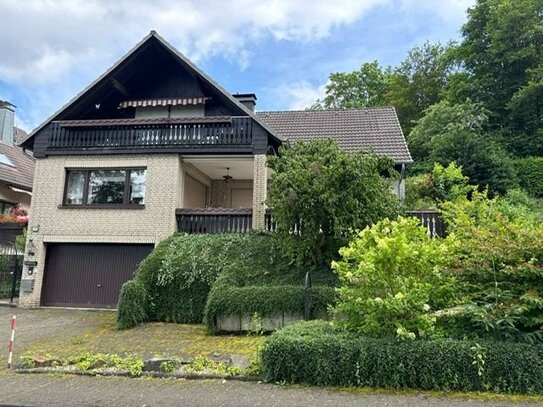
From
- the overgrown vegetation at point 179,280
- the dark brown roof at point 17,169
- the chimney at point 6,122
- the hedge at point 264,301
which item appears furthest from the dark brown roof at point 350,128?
the chimney at point 6,122

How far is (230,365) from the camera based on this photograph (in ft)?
26.1

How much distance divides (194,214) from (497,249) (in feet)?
34.0

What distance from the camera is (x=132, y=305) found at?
39.5 ft

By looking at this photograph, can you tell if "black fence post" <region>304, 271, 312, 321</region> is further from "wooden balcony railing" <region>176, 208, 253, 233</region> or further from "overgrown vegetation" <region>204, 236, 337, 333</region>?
"wooden balcony railing" <region>176, 208, 253, 233</region>

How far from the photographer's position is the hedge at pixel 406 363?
6.59m

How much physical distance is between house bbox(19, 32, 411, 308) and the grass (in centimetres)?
444

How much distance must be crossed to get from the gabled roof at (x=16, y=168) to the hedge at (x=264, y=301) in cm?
1721

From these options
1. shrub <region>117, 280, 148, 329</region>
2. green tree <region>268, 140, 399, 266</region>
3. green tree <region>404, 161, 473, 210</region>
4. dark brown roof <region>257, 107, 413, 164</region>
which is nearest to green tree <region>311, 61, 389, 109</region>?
dark brown roof <region>257, 107, 413, 164</region>

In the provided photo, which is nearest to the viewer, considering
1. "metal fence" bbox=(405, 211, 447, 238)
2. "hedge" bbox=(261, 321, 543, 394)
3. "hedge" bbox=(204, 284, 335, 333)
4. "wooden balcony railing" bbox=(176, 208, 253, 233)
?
"hedge" bbox=(261, 321, 543, 394)

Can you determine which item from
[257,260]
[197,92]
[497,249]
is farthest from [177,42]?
[497,249]

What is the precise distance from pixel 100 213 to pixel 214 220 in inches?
162

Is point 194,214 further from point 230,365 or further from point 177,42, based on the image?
point 230,365

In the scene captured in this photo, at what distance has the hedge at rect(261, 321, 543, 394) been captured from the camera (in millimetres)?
6590

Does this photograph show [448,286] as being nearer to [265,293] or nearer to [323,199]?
[323,199]
